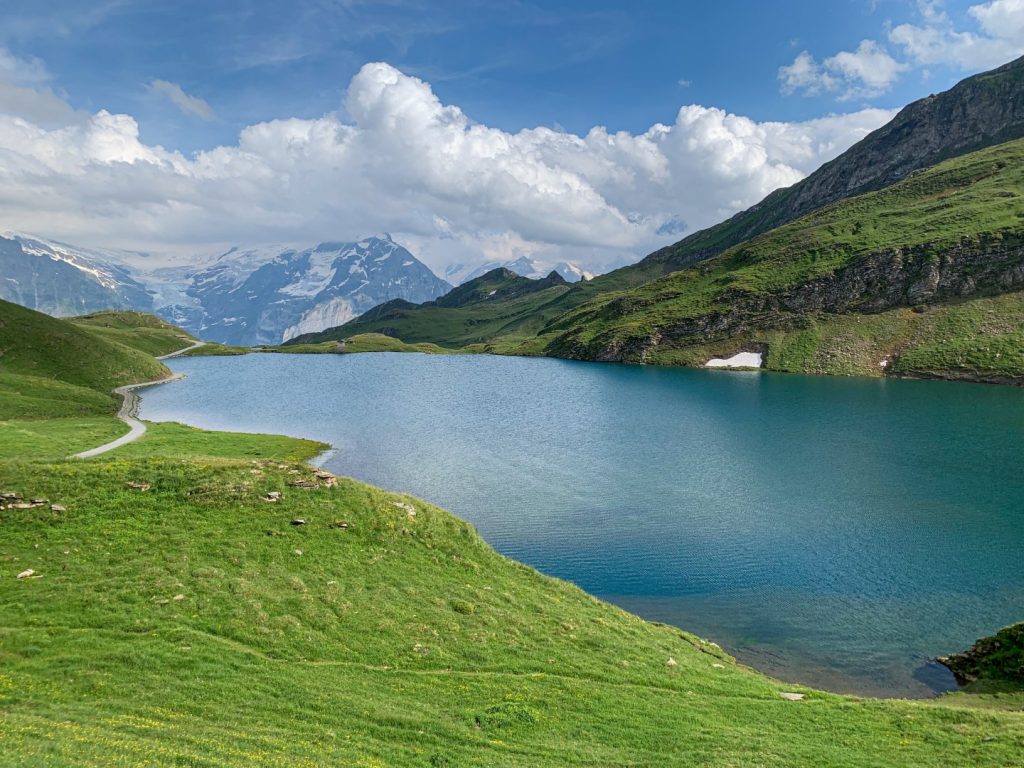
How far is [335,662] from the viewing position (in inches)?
1057

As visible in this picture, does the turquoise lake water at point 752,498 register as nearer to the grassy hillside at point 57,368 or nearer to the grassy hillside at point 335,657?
the grassy hillside at point 335,657

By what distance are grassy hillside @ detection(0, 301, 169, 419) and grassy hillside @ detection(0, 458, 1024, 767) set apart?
3150 inches

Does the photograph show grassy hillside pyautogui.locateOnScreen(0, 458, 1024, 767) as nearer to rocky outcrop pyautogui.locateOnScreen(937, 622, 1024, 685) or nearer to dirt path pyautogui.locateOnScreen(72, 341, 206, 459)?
rocky outcrop pyautogui.locateOnScreen(937, 622, 1024, 685)

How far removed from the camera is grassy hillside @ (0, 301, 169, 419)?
102188 mm

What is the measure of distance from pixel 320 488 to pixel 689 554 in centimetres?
3563

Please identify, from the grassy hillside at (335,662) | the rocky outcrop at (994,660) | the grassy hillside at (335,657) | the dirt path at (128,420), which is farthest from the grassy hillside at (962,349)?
the dirt path at (128,420)

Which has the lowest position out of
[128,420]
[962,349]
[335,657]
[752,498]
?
[752,498]

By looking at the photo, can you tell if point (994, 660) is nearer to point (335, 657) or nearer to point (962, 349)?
point (335, 657)

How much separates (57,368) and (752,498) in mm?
151509

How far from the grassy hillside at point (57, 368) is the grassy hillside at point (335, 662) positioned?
80011mm

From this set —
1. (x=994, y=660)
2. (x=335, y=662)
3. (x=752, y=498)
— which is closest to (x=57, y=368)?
(x=335, y=662)

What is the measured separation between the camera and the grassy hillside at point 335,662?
20797mm

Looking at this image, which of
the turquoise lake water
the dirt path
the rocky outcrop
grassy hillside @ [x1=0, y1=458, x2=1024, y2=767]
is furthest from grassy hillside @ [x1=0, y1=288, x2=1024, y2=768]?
the dirt path

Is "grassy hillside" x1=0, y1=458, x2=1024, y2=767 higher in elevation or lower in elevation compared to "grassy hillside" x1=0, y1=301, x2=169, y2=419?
lower
